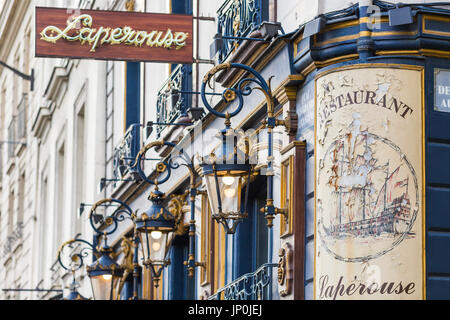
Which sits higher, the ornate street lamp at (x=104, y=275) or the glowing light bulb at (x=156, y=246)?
the glowing light bulb at (x=156, y=246)

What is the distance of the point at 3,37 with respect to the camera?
40.0 m

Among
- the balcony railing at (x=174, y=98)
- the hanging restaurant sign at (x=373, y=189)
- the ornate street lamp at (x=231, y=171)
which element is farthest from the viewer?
the balcony railing at (x=174, y=98)

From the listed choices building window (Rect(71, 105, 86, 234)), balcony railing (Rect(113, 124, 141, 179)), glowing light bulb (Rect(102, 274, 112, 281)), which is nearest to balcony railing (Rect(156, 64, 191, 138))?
balcony railing (Rect(113, 124, 141, 179))

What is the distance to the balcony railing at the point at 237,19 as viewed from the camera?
14.0 metres

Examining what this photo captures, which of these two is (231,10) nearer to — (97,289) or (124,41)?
(124,41)

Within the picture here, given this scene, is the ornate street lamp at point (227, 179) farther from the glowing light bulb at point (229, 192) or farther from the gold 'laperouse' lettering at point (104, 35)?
the gold 'laperouse' lettering at point (104, 35)

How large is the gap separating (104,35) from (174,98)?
3059 mm

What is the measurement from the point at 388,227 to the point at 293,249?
1359 mm

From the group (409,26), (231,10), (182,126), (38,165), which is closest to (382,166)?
(409,26)

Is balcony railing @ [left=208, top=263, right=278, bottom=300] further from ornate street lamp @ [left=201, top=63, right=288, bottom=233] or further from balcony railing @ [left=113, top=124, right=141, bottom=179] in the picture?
balcony railing @ [left=113, top=124, right=141, bottom=179]

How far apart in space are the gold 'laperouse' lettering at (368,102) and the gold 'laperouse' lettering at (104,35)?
3.88m

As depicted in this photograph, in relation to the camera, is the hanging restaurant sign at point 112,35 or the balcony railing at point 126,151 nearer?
the hanging restaurant sign at point 112,35

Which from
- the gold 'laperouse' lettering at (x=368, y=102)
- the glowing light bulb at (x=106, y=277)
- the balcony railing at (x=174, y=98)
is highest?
the balcony railing at (x=174, y=98)

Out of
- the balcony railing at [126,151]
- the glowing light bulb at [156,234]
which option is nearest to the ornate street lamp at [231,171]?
the glowing light bulb at [156,234]
